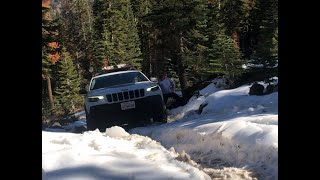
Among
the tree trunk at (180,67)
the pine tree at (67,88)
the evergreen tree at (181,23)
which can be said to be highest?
the evergreen tree at (181,23)

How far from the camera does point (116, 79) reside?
1091 centimetres

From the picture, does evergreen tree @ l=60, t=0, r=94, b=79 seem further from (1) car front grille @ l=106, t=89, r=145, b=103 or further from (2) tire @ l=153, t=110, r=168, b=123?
(1) car front grille @ l=106, t=89, r=145, b=103

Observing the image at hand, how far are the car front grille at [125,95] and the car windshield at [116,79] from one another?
781 mm

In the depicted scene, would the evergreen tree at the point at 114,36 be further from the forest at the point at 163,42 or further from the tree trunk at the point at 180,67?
the tree trunk at the point at 180,67

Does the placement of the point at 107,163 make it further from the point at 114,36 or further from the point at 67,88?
the point at 114,36

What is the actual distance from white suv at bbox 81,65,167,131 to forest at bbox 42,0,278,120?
739cm

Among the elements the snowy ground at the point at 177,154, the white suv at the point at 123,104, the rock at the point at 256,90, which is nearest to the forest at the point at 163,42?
the rock at the point at 256,90

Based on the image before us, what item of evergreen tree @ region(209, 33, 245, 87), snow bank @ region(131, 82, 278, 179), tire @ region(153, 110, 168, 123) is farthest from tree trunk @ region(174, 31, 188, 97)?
snow bank @ region(131, 82, 278, 179)

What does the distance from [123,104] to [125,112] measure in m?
0.20

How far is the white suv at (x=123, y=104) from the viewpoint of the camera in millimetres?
9727

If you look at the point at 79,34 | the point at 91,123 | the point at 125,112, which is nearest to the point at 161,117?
the point at 125,112

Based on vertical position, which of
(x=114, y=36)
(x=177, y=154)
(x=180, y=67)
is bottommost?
(x=180, y=67)
